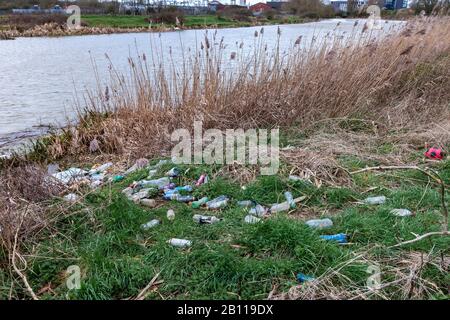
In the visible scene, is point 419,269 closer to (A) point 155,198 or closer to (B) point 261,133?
(A) point 155,198

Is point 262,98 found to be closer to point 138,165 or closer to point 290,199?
point 138,165

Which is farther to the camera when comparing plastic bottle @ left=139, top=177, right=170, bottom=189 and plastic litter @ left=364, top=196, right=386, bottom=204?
plastic bottle @ left=139, top=177, right=170, bottom=189

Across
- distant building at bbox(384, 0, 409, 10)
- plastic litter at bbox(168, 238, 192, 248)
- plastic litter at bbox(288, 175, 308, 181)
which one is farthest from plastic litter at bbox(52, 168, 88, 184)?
distant building at bbox(384, 0, 409, 10)

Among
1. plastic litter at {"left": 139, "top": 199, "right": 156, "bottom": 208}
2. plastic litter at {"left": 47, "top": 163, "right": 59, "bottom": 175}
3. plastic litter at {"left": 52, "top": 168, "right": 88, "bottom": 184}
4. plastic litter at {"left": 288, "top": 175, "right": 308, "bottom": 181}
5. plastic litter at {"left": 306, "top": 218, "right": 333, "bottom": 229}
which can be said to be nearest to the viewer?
plastic litter at {"left": 306, "top": 218, "right": 333, "bottom": 229}

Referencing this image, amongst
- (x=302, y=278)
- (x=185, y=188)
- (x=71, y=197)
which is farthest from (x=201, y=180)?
(x=302, y=278)

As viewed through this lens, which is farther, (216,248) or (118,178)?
(118,178)

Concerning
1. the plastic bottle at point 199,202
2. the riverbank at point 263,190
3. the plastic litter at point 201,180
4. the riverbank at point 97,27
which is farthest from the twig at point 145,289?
the riverbank at point 97,27

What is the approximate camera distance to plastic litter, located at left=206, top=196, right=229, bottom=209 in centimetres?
325

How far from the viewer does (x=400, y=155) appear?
13.6 ft

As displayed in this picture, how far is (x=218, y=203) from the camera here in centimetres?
327

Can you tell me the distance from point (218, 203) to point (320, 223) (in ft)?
2.71

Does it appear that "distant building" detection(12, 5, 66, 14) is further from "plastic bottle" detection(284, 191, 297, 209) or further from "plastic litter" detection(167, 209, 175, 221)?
"plastic bottle" detection(284, 191, 297, 209)

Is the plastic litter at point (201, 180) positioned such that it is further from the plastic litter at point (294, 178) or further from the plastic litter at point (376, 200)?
the plastic litter at point (376, 200)

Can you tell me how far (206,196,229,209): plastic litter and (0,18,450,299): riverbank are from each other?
0.05 meters
